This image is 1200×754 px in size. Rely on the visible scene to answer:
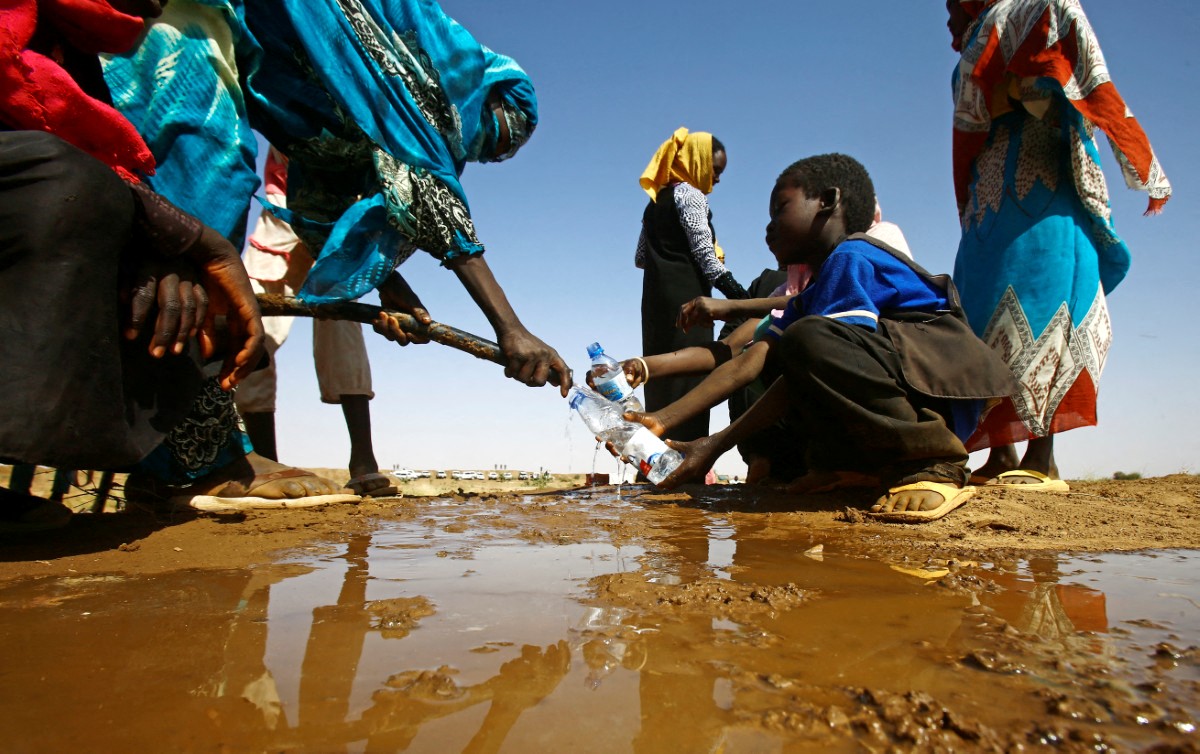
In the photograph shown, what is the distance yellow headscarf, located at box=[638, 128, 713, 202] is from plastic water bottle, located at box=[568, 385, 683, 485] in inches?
84.3

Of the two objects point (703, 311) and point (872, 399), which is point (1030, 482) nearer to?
point (872, 399)

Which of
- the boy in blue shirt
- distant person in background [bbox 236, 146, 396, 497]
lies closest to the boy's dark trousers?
the boy in blue shirt

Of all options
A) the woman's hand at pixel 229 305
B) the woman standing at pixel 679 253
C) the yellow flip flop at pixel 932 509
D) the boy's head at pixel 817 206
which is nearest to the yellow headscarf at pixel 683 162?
the woman standing at pixel 679 253

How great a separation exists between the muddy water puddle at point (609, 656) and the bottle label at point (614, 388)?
1.76 m

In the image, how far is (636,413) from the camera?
3348 mm

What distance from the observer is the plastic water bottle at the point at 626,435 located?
3.46 meters

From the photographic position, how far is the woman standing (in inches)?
182

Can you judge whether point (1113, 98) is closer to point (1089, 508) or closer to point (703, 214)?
point (1089, 508)

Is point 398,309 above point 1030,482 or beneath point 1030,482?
above

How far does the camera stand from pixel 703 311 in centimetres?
403

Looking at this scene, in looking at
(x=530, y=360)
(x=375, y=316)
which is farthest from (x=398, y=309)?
(x=530, y=360)

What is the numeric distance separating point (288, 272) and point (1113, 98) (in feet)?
13.8

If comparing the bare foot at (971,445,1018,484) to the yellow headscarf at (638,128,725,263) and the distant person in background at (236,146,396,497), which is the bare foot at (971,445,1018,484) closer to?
the yellow headscarf at (638,128,725,263)

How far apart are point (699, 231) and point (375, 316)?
2465 millimetres
